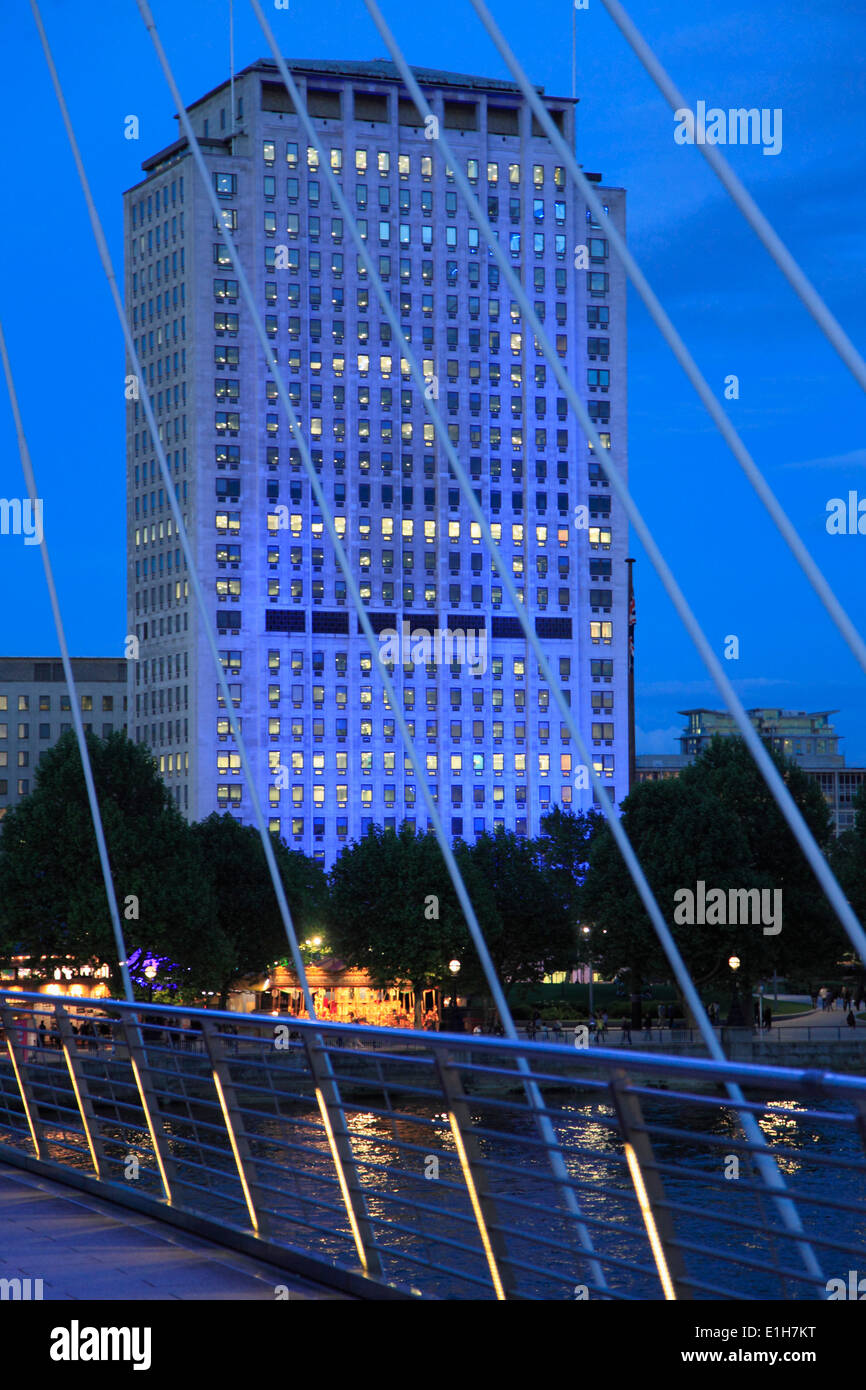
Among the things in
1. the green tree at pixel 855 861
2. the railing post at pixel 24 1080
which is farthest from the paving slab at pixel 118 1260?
the green tree at pixel 855 861

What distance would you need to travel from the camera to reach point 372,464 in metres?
129

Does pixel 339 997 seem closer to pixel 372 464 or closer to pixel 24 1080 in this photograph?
pixel 372 464

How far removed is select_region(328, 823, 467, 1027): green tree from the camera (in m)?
76.9

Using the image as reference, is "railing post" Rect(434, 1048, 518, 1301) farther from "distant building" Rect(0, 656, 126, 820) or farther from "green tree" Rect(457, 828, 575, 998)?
"distant building" Rect(0, 656, 126, 820)

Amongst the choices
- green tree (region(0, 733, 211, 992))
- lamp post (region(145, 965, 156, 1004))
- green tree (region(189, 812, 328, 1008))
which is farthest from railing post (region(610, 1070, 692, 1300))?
green tree (region(189, 812, 328, 1008))

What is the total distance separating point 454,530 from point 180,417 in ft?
67.7

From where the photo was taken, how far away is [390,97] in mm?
129000

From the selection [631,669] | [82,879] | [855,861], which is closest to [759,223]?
[82,879]

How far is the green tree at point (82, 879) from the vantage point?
209ft

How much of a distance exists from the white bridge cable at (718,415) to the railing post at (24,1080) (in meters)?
6.99
